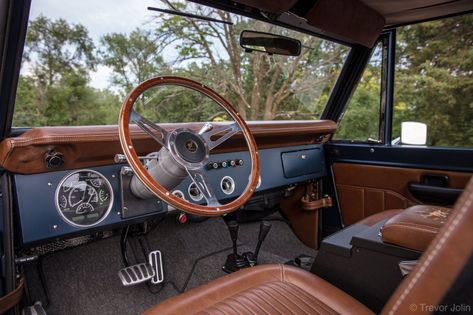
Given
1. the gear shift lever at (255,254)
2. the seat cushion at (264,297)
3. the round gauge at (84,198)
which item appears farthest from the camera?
the gear shift lever at (255,254)

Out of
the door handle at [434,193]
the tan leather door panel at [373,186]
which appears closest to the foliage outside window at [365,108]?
the tan leather door panel at [373,186]

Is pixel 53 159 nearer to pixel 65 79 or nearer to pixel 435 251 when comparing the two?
pixel 435 251

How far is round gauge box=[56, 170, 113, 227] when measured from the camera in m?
1.53

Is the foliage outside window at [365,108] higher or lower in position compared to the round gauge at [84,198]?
higher

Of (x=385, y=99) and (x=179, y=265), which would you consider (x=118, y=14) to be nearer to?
(x=179, y=265)

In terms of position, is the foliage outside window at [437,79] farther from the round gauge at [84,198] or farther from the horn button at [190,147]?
the round gauge at [84,198]

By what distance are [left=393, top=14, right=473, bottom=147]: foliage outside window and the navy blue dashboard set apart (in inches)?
36.7

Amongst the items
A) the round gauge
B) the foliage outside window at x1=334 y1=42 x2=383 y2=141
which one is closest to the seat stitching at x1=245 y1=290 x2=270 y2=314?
the round gauge

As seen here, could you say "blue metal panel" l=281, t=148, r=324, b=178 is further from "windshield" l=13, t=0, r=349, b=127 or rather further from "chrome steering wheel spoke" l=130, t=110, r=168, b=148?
"chrome steering wheel spoke" l=130, t=110, r=168, b=148

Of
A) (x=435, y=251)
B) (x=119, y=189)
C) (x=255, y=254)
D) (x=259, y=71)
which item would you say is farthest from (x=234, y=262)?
(x=435, y=251)

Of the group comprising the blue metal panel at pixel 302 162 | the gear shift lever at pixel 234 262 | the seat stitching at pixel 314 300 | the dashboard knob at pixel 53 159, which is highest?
the dashboard knob at pixel 53 159

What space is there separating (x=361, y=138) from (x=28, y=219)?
7.36 ft

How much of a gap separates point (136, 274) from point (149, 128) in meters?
1.06

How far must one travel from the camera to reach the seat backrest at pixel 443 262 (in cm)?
55
